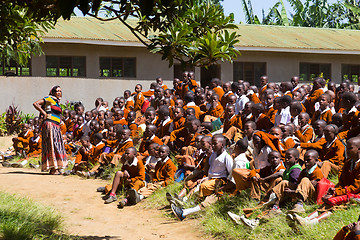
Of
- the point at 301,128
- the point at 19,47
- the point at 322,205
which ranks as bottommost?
the point at 322,205

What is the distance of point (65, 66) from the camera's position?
60.2ft

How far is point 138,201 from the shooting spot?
29.7ft

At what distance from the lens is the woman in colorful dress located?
35.6 feet

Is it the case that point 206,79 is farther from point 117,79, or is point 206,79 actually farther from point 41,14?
point 41,14

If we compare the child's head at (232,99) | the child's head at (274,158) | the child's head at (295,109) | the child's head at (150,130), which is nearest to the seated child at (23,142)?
the child's head at (150,130)

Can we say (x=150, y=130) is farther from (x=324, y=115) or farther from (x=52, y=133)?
(x=324, y=115)

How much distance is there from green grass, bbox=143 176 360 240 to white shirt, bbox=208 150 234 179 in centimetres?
44

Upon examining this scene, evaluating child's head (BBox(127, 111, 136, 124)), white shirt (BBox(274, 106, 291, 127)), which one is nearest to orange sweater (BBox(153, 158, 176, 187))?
white shirt (BBox(274, 106, 291, 127))

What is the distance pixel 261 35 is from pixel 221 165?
13.9 meters

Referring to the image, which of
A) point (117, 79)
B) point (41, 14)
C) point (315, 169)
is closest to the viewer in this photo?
point (41, 14)

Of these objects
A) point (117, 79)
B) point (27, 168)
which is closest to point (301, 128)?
point (27, 168)

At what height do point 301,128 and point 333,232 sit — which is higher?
point 301,128

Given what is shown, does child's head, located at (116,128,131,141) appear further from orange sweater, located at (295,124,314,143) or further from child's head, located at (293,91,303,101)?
orange sweater, located at (295,124,314,143)

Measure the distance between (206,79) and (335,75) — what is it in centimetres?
489
